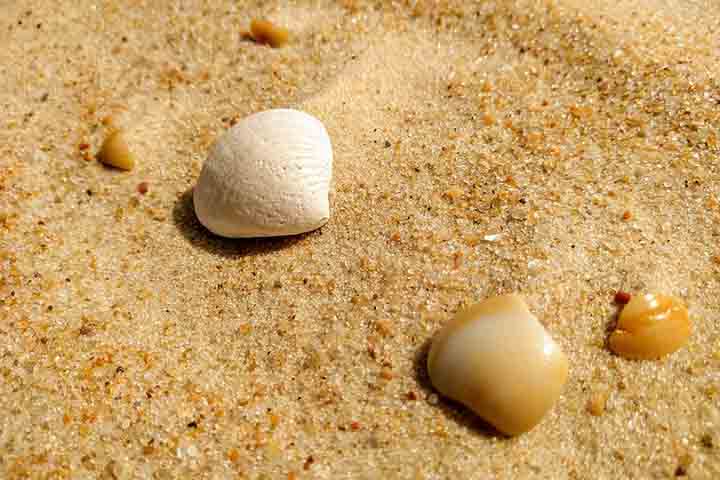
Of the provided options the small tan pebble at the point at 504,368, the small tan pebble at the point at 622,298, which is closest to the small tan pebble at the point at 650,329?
the small tan pebble at the point at 622,298

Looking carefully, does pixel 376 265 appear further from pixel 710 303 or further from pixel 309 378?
pixel 710 303

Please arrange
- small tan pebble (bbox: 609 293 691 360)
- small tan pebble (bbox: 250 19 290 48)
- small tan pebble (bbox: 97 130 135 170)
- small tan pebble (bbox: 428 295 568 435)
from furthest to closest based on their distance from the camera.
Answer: small tan pebble (bbox: 250 19 290 48) → small tan pebble (bbox: 97 130 135 170) → small tan pebble (bbox: 609 293 691 360) → small tan pebble (bbox: 428 295 568 435)

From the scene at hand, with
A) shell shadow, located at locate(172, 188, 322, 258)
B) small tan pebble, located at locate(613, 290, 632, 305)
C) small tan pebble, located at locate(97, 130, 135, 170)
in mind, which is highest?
small tan pebble, located at locate(613, 290, 632, 305)

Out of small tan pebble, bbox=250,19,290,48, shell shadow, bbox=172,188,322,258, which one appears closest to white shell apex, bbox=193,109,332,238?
shell shadow, bbox=172,188,322,258

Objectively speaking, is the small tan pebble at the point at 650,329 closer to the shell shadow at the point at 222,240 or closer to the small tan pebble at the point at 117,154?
the shell shadow at the point at 222,240

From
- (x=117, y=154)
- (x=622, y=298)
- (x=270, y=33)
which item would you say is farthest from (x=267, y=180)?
(x=622, y=298)

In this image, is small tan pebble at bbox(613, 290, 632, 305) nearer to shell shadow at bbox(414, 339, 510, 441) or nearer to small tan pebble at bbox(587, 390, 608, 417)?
small tan pebble at bbox(587, 390, 608, 417)

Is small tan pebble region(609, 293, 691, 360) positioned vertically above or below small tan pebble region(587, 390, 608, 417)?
above
